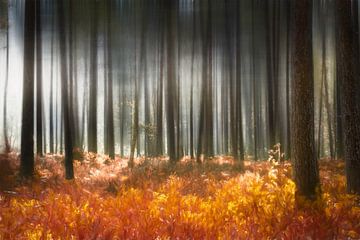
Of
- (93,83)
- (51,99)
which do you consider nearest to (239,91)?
(93,83)

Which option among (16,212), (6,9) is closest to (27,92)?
(16,212)

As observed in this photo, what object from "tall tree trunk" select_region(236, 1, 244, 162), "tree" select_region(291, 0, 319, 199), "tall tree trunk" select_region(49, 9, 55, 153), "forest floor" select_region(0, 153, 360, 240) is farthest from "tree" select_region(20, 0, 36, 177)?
"tall tree trunk" select_region(49, 9, 55, 153)

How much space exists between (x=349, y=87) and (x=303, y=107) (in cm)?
113

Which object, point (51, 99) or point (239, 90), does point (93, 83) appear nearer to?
point (51, 99)

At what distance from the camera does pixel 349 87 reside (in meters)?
7.52

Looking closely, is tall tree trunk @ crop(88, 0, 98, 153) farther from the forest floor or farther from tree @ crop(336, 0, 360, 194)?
tree @ crop(336, 0, 360, 194)

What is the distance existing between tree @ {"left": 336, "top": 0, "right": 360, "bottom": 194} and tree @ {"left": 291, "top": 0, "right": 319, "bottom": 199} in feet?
2.42

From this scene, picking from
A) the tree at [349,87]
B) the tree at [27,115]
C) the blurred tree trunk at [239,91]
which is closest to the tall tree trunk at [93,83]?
the blurred tree trunk at [239,91]

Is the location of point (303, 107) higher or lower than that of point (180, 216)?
higher

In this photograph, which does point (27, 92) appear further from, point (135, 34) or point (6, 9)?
point (135, 34)

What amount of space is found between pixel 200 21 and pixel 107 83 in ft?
22.7

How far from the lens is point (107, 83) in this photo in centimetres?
2280

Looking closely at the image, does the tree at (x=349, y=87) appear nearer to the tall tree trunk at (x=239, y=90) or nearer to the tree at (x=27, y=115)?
the tree at (x=27, y=115)

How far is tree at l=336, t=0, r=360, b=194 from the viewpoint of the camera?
7.48 meters
